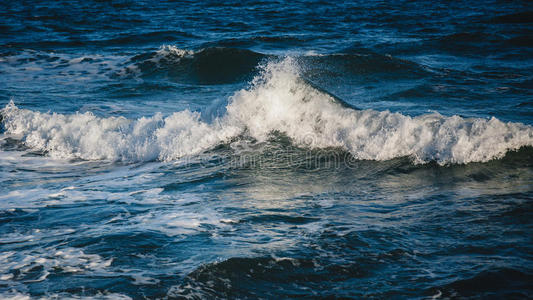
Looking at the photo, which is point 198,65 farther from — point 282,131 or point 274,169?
point 274,169

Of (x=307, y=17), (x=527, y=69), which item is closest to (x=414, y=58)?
(x=527, y=69)

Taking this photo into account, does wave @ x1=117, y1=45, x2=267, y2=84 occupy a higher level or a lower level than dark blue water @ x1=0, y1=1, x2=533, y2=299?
higher

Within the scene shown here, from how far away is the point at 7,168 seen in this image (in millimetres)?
7652

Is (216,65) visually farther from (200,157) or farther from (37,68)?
(200,157)

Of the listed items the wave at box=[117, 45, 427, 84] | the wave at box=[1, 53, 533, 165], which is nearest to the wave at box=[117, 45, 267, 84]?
the wave at box=[117, 45, 427, 84]

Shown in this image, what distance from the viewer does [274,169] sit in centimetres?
706

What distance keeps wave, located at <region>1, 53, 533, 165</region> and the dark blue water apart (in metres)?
0.03

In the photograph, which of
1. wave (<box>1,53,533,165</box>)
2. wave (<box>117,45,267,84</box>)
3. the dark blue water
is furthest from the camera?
wave (<box>117,45,267,84</box>)

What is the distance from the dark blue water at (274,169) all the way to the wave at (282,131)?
0.10 ft

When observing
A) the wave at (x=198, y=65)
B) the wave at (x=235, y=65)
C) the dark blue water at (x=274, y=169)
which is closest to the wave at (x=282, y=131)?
the dark blue water at (x=274, y=169)

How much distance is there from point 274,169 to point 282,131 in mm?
1558

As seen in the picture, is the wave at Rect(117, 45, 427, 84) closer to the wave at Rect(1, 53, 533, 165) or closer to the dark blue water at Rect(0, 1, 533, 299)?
the dark blue water at Rect(0, 1, 533, 299)

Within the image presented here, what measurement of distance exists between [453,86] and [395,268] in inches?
319

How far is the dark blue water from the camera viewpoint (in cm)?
382
